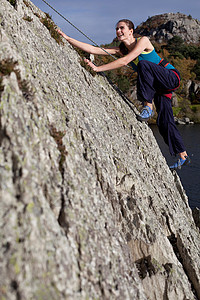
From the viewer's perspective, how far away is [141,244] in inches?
253

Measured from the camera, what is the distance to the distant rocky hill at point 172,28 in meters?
168

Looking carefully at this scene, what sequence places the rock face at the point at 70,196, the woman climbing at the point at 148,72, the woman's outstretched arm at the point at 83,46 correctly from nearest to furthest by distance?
the rock face at the point at 70,196 < the woman climbing at the point at 148,72 < the woman's outstretched arm at the point at 83,46

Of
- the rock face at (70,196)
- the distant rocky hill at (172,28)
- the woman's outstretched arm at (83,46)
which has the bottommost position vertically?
the rock face at (70,196)

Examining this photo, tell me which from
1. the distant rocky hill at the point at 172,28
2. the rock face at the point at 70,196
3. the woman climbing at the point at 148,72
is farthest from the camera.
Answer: the distant rocky hill at the point at 172,28

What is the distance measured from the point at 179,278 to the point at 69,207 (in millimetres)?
4089

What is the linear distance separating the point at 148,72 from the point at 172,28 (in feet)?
606

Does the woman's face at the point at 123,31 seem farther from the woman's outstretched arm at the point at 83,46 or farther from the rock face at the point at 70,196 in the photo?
the rock face at the point at 70,196

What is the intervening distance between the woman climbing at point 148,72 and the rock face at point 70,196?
5.05 ft

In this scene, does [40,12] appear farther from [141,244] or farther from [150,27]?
[150,27]

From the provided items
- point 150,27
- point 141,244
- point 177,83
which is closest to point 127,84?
point 177,83

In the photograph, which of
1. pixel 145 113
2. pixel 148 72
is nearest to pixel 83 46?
pixel 148 72

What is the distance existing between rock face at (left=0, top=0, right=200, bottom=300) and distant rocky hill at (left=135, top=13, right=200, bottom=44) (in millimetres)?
171321

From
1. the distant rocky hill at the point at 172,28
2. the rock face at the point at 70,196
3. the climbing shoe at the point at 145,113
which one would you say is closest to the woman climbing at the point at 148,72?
the climbing shoe at the point at 145,113

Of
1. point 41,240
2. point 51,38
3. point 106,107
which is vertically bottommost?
point 41,240
